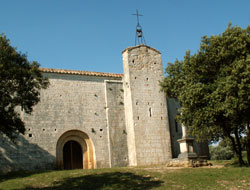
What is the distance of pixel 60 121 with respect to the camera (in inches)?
836

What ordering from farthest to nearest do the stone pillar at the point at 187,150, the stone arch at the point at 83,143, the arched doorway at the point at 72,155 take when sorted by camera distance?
the arched doorway at the point at 72,155, the stone arch at the point at 83,143, the stone pillar at the point at 187,150

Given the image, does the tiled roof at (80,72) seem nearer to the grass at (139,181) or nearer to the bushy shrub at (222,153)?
the grass at (139,181)

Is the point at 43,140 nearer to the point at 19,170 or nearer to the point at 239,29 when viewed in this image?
the point at 19,170

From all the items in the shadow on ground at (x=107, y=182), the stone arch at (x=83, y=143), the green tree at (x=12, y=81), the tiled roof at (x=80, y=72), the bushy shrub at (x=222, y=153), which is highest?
the tiled roof at (x=80, y=72)

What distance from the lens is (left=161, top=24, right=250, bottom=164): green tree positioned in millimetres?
14961

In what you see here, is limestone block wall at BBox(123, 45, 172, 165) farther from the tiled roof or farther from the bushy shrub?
the bushy shrub

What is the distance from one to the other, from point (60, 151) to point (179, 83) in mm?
9787

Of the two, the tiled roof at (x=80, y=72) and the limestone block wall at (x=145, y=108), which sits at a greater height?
the tiled roof at (x=80, y=72)

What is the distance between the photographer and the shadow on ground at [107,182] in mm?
12148

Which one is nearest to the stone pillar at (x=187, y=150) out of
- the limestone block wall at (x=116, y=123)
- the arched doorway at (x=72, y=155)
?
the limestone block wall at (x=116, y=123)

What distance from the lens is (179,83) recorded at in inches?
744

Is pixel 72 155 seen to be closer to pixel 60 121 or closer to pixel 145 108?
pixel 60 121

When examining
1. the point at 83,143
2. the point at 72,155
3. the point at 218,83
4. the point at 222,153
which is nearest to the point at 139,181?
the point at 218,83

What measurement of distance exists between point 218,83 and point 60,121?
11.5 m
